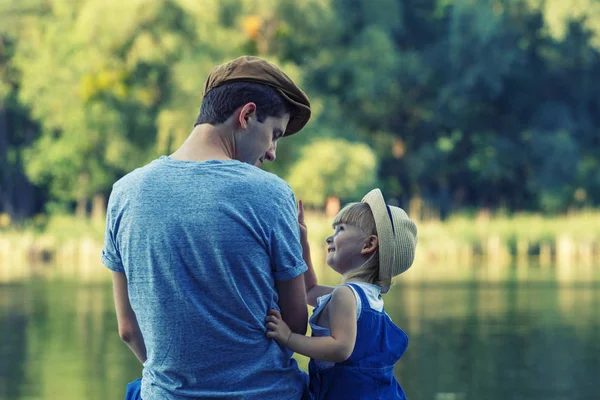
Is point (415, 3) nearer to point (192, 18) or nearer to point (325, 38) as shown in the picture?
point (325, 38)

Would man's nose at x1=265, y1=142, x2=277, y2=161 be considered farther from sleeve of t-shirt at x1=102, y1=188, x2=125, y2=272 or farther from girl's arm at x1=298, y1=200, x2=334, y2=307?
sleeve of t-shirt at x1=102, y1=188, x2=125, y2=272

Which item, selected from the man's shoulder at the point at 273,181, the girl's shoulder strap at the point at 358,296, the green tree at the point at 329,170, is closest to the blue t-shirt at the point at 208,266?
the man's shoulder at the point at 273,181

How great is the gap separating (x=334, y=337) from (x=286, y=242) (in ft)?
0.86

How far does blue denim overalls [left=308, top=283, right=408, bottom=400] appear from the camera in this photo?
2541 mm

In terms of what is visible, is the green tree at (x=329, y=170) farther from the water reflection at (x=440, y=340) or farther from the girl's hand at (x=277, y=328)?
the girl's hand at (x=277, y=328)

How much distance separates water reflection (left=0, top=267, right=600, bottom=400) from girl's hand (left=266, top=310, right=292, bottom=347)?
686 centimetres

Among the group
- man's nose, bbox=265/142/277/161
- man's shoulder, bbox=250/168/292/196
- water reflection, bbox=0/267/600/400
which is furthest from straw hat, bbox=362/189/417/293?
water reflection, bbox=0/267/600/400

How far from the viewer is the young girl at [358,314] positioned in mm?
2496

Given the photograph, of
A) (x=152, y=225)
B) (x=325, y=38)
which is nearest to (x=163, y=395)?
(x=152, y=225)

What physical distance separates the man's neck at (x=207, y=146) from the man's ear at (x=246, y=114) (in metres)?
0.04

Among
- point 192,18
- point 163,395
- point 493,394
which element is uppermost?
point 192,18

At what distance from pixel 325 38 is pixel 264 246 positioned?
3157 centimetres

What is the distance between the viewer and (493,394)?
9.44 metres

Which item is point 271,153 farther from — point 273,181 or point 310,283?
point 310,283
